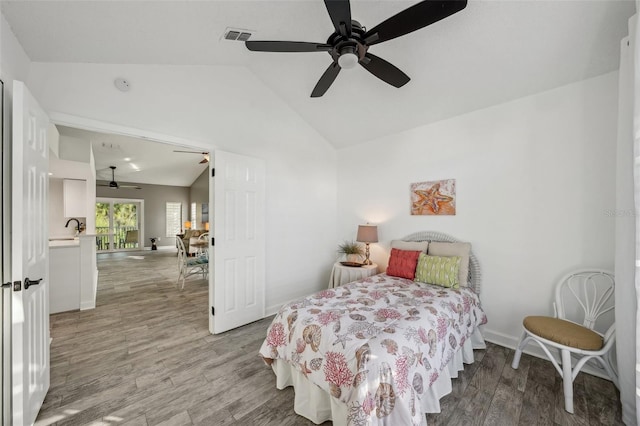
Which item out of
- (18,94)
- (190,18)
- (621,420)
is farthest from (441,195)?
(18,94)

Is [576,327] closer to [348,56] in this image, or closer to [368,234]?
[368,234]

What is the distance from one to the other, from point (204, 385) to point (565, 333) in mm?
2852

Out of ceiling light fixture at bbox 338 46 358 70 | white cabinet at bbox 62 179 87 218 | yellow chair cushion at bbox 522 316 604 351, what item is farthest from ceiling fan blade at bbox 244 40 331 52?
white cabinet at bbox 62 179 87 218

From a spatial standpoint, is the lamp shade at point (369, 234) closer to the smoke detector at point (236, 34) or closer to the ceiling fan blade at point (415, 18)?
the ceiling fan blade at point (415, 18)

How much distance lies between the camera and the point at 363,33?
165 centimetres

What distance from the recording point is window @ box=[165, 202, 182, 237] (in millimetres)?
10461

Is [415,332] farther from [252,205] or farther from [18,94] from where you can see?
[18,94]

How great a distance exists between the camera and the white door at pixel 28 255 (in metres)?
1.43

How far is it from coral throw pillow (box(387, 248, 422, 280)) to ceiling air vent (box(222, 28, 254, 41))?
2.85m

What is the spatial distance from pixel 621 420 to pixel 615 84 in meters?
2.60

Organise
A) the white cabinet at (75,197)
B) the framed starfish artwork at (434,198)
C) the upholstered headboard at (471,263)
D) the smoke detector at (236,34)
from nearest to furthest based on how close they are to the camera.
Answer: the smoke detector at (236,34), the upholstered headboard at (471,263), the framed starfish artwork at (434,198), the white cabinet at (75,197)

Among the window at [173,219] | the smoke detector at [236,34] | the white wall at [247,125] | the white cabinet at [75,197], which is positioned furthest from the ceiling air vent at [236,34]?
the window at [173,219]

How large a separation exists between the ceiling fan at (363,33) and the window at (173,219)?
34.3 feet

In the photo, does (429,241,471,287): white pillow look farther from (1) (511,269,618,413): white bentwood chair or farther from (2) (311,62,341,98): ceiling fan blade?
(2) (311,62,341,98): ceiling fan blade
